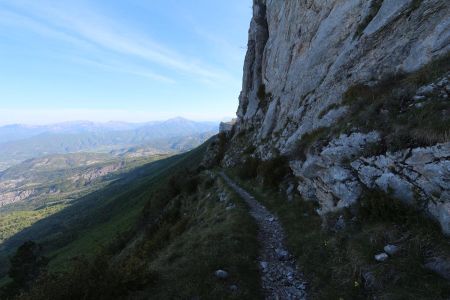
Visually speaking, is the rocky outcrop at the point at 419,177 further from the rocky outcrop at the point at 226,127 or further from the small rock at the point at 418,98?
the rocky outcrop at the point at 226,127

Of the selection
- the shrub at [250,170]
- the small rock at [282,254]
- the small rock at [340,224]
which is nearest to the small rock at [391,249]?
the small rock at [340,224]

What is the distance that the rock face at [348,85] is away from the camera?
11.3m

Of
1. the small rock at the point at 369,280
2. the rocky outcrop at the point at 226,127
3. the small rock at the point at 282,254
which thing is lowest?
the small rock at the point at 282,254

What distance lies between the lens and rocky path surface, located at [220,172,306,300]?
11.5 m

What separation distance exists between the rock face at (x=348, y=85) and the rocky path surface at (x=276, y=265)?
309cm

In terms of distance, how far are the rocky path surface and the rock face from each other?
3.09m

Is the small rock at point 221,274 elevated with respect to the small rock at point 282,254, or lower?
lower

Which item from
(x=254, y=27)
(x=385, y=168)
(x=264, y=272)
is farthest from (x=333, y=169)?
(x=254, y=27)

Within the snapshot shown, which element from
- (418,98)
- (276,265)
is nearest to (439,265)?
(276,265)

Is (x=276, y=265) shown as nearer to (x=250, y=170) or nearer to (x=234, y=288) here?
(x=234, y=288)

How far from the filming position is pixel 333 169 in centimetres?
1582

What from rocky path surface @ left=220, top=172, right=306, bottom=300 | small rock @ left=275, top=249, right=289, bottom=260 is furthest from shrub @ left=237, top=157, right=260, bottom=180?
small rock @ left=275, top=249, right=289, bottom=260

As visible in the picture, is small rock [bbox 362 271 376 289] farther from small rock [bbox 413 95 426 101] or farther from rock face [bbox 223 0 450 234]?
small rock [bbox 413 95 426 101]

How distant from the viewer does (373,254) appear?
34.9 feet
